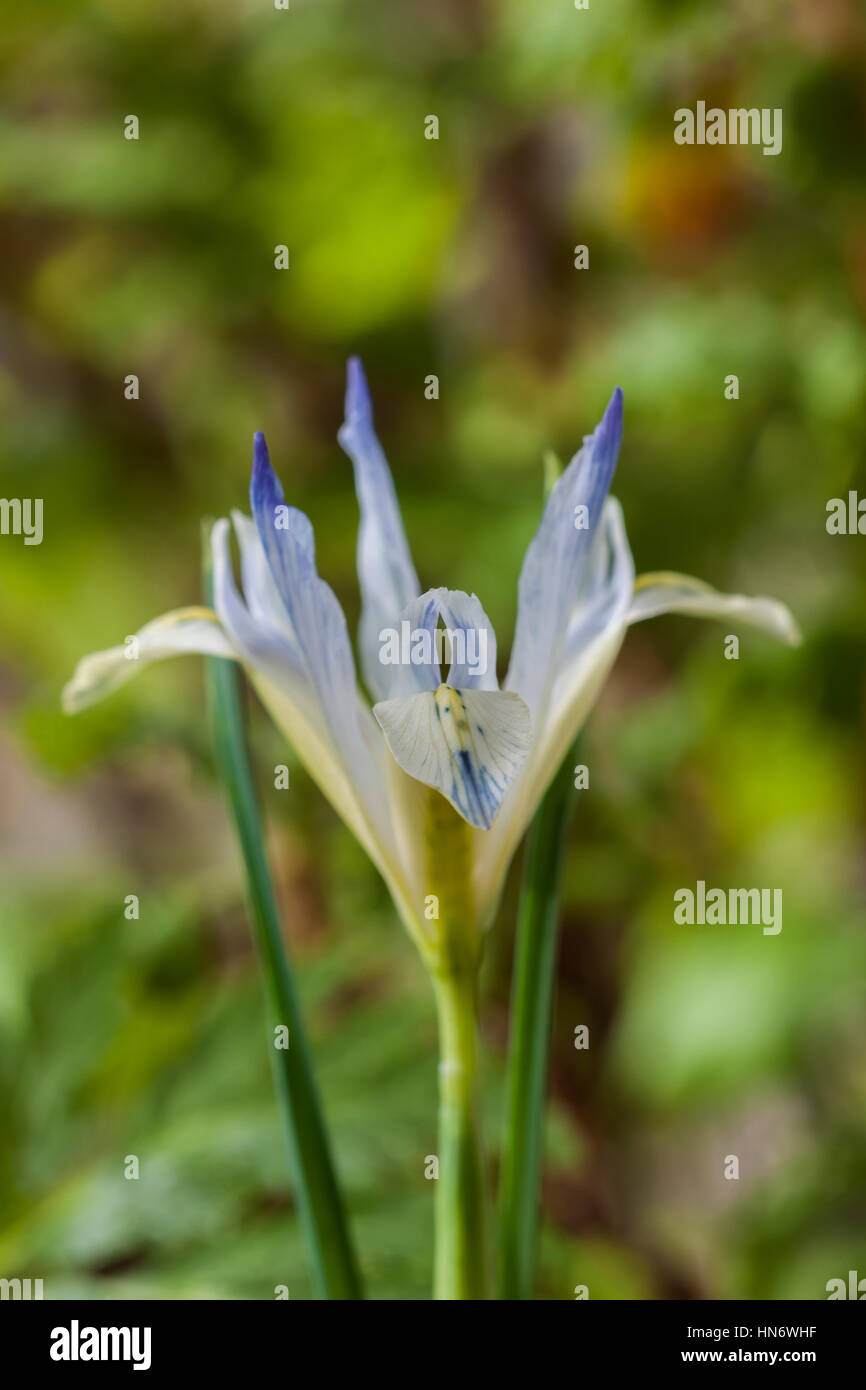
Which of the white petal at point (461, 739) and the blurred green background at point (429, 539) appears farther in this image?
the blurred green background at point (429, 539)

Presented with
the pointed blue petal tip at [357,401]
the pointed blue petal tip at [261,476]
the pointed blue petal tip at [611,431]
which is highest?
the pointed blue petal tip at [357,401]

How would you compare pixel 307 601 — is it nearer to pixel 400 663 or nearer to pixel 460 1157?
pixel 400 663

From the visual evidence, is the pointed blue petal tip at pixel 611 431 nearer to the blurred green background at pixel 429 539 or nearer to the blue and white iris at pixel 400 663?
the blue and white iris at pixel 400 663

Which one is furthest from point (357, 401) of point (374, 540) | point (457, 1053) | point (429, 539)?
point (429, 539)

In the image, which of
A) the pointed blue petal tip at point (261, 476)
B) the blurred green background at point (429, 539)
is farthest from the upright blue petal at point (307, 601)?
the blurred green background at point (429, 539)

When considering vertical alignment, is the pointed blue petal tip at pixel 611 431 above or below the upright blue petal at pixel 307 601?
above

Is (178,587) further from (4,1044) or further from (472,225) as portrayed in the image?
(4,1044)
